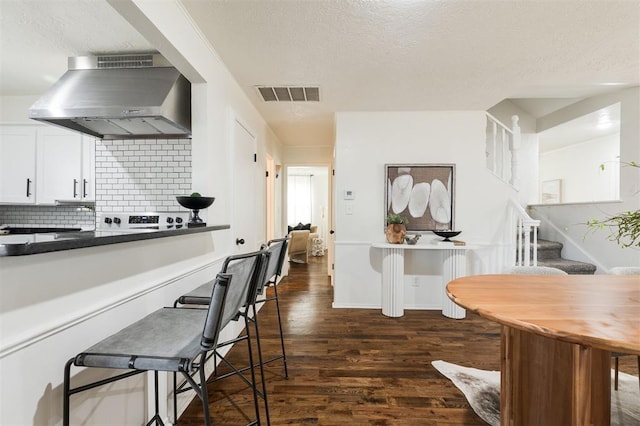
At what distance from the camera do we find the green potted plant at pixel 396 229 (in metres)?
3.20

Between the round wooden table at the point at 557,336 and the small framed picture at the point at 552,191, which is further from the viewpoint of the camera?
the small framed picture at the point at 552,191

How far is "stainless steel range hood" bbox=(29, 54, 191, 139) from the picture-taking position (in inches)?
76.3

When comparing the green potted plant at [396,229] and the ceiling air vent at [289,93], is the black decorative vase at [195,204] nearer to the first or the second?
the ceiling air vent at [289,93]

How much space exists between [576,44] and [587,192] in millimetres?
5101

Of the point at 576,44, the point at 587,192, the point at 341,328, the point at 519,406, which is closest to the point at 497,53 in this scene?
the point at 576,44

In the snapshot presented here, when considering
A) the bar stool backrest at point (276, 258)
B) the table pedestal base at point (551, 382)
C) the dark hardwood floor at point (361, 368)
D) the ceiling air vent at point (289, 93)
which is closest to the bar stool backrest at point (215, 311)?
the bar stool backrest at point (276, 258)

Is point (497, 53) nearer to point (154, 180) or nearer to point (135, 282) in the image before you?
point (135, 282)

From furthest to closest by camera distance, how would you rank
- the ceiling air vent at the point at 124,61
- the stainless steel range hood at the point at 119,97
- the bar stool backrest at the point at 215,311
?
the ceiling air vent at the point at 124,61, the stainless steel range hood at the point at 119,97, the bar stool backrest at the point at 215,311

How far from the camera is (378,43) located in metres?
2.02

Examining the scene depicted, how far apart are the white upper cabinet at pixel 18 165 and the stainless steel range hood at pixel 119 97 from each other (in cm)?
133

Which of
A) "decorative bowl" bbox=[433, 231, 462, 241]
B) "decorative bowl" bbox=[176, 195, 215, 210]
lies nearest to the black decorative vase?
"decorative bowl" bbox=[176, 195, 215, 210]

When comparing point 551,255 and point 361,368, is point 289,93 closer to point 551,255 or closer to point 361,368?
point 361,368

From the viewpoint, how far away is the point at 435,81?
263cm

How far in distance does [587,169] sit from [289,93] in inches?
252
